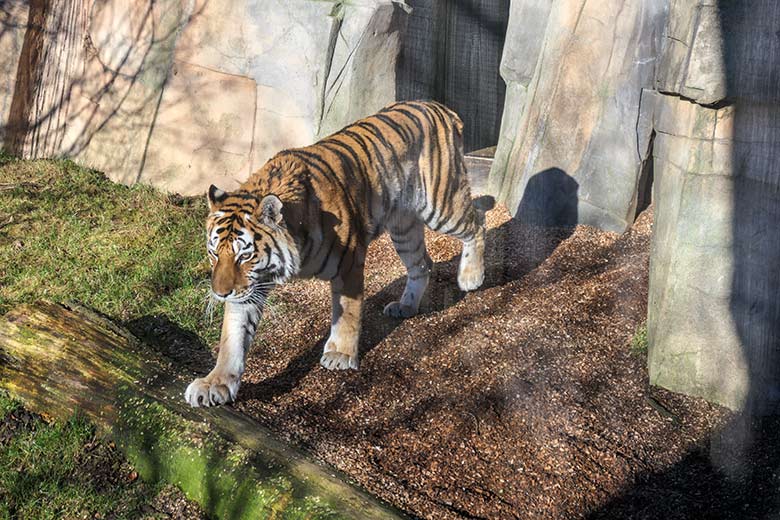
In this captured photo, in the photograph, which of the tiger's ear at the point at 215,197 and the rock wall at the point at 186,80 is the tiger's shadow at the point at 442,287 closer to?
the tiger's ear at the point at 215,197

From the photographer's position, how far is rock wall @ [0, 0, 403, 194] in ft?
20.6

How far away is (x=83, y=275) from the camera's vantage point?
17.2 ft

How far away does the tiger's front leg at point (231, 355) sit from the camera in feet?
11.8

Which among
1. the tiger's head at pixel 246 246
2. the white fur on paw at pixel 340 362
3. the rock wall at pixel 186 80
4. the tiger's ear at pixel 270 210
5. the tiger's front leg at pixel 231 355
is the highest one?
the rock wall at pixel 186 80

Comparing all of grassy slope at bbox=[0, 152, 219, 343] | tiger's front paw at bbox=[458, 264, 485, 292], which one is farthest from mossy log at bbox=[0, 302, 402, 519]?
tiger's front paw at bbox=[458, 264, 485, 292]

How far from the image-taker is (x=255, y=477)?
2996mm

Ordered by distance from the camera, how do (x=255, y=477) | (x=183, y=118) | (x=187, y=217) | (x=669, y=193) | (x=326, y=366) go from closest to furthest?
(x=255, y=477) < (x=669, y=193) < (x=326, y=366) < (x=187, y=217) < (x=183, y=118)

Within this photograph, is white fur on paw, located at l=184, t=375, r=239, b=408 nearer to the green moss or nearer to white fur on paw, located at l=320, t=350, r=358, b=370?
the green moss

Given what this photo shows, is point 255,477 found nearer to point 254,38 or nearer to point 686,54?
point 686,54

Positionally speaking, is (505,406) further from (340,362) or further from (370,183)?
(370,183)

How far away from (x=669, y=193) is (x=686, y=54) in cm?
63

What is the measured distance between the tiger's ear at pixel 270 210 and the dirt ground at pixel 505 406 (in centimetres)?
81

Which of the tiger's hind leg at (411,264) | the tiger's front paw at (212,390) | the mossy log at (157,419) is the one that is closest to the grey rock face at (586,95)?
the tiger's hind leg at (411,264)

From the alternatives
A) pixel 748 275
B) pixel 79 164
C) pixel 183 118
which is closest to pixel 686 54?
pixel 748 275
